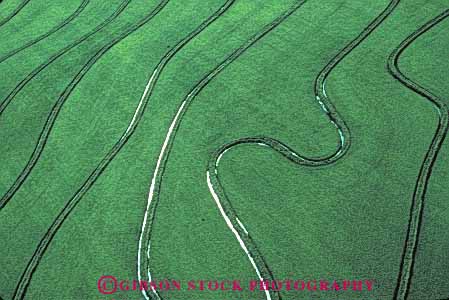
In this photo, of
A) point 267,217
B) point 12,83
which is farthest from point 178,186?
point 12,83

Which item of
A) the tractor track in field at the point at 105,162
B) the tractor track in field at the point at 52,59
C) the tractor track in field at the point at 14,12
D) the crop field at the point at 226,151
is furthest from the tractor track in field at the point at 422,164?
the tractor track in field at the point at 14,12

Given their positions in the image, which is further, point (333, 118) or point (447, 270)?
point (333, 118)

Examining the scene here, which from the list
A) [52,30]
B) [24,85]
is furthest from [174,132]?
[52,30]

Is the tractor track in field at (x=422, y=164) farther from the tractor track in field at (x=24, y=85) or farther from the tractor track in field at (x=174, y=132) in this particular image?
the tractor track in field at (x=24, y=85)

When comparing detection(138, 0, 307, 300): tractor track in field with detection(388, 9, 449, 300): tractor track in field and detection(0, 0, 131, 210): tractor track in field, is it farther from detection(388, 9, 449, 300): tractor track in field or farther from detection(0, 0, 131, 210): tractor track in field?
detection(0, 0, 131, 210): tractor track in field

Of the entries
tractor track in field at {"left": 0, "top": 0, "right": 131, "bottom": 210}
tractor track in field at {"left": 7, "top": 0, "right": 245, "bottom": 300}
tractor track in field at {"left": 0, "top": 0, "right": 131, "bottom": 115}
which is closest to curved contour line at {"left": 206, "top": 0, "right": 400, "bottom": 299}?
tractor track in field at {"left": 7, "top": 0, "right": 245, "bottom": 300}

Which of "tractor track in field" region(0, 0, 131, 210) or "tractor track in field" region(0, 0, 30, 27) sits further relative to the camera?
"tractor track in field" region(0, 0, 30, 27)

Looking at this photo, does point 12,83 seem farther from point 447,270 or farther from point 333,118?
point 447,270
